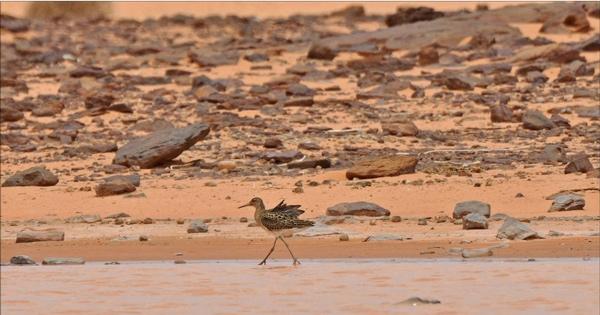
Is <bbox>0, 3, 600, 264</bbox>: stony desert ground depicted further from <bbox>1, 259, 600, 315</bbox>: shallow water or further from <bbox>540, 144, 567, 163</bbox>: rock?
<bbox>1, 259, 600, 315</bbox>: shallow water

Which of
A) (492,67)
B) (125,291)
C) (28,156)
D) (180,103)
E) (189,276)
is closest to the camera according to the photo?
(125,291)

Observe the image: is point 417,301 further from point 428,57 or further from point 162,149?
point 428,57

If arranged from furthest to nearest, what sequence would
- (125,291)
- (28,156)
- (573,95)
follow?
(573,95) < (28,156) < (125,291)

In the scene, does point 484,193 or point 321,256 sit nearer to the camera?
point 321,256

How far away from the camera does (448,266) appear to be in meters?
8.62

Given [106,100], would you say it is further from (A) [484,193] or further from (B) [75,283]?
(B) [75,283]

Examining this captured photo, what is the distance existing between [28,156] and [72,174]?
135cm

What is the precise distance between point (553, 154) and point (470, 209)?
2.55 meters

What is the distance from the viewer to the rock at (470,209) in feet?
34.7

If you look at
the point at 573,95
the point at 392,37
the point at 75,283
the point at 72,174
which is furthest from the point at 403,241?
the point at 392,37

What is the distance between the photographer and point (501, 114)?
15.3 meters

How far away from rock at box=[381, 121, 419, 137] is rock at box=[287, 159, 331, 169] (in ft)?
5.90

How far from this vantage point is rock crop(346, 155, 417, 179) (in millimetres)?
12305

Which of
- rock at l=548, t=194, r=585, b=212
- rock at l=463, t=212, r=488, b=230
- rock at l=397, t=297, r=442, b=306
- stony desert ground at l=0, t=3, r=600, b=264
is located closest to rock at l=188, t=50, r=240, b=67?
stony desert ground at l=0, t=3, r=600, b=264
